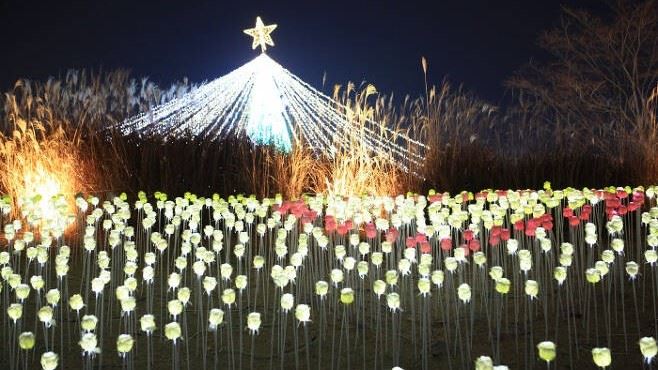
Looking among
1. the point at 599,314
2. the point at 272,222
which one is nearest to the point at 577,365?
the point at 599,314

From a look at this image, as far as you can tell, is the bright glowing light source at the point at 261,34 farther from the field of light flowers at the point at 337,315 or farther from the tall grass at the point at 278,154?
the field of light flowers at the point at 337,315

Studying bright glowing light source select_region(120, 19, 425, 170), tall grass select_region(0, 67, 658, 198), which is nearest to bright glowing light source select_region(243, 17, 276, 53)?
bright glowing light source select_region(120, 19, 425, 170)

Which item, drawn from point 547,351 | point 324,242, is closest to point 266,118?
point 324,242

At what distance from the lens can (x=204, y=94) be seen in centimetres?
938

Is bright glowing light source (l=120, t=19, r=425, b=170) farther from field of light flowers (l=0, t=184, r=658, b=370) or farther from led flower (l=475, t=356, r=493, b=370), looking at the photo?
led flower (l=475, t=356, r=493, b=370)

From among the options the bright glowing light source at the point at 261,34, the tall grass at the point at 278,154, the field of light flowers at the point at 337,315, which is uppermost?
the bright glowing light source at the point at 261,34

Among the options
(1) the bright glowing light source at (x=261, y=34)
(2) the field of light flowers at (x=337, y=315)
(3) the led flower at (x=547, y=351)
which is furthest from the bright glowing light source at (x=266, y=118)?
(3) the led flower at (x=547, y=351)

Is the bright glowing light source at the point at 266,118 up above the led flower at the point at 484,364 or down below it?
above

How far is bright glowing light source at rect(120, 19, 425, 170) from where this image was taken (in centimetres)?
691

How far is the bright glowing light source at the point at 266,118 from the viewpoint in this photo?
22.7 feet

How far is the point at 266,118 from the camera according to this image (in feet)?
29.6

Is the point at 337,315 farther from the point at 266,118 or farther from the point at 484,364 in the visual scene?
the point at 266,118

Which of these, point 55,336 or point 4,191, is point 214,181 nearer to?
point 4,191

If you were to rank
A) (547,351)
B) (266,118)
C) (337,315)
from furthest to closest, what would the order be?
(266,118) → (337,315) → (547,351)
